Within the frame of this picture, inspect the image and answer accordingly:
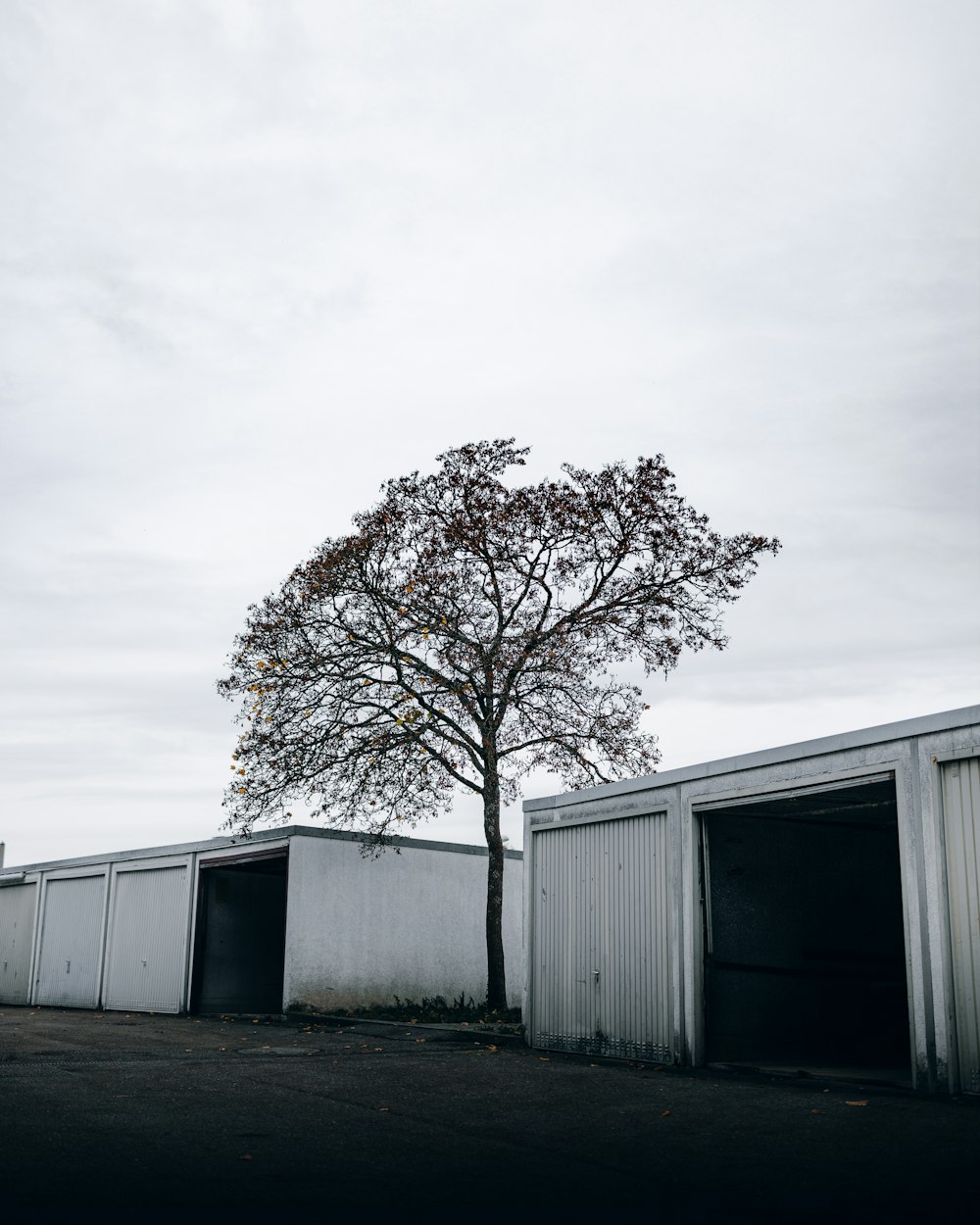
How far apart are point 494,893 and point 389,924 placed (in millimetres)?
2351

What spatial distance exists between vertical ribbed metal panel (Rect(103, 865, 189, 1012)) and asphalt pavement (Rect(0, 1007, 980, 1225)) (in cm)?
1195

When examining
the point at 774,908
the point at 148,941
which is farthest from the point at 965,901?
the point at 148,941

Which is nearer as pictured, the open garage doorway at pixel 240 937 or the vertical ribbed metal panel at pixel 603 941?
the vertical ribbed metal panel at pixel 603 941

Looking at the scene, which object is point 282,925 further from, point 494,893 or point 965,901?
point 965,901

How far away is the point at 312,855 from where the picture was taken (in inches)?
875

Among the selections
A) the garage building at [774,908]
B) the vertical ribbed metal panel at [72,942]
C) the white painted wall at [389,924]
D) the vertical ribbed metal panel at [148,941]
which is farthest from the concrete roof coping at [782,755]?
the vertical ribbed metal panel at [72,942]

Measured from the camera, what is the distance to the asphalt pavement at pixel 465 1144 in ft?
18.2

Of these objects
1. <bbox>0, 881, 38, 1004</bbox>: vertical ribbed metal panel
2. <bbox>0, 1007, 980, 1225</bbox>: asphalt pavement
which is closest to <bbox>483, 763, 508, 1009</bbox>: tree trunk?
<bbox>0, 1007, 980, 1225</bbox>: asphalt pavement

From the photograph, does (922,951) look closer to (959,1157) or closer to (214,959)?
(959,1157)

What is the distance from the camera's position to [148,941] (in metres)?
25.1

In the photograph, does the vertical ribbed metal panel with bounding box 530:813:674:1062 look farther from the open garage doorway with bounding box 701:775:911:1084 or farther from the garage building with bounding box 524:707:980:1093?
the open garage doorway with bounding box 701:775:911:1084

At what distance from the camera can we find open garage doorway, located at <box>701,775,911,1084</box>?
13.0 m

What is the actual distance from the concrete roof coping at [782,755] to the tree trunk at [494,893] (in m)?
7.04

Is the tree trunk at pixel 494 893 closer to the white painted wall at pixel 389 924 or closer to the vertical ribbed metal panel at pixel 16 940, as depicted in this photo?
the white painted wall at pixel 389 924
